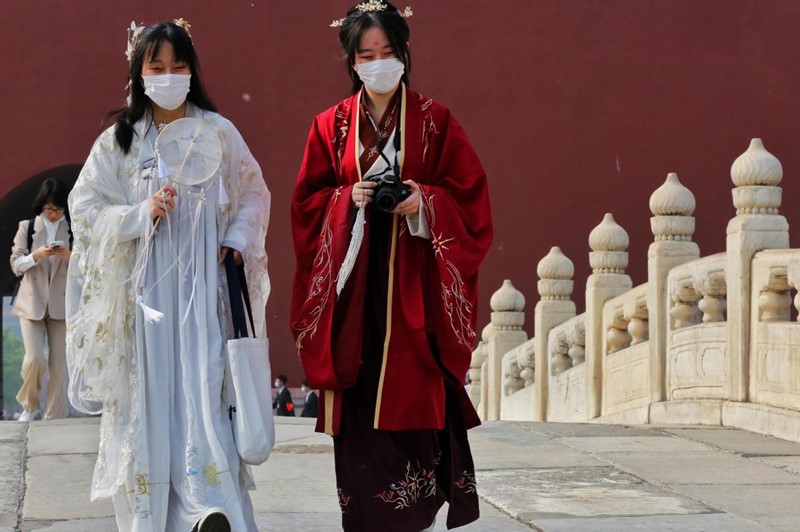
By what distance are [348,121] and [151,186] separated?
55 centimetres

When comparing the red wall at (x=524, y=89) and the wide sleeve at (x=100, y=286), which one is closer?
the wide sleeve at (x=100, y=286)

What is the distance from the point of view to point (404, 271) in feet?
13.1

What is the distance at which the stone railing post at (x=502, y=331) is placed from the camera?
11.4 metres

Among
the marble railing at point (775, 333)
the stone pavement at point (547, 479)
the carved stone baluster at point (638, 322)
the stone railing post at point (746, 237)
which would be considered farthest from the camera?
the carved stone baluster at point (638, 322)

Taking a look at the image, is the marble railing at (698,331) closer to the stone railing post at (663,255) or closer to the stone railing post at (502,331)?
the stone railing post at (663,255)

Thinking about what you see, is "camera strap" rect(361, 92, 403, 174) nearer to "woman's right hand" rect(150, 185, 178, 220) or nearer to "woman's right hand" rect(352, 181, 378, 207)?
"woman's right hand" rect(352, 181, 378, 207)

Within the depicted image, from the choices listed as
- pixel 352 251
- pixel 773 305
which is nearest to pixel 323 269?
pixel 352 251

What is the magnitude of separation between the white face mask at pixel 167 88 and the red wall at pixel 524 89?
816cm

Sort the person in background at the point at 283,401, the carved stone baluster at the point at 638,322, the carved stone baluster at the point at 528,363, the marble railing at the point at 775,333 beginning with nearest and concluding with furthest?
the marble railing at the point at 775,333
the carved stone baluster at the point at 638,322
the carved stone baluster at the point at 528,363
the person in background at the point at 283,401

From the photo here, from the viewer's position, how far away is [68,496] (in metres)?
5.08

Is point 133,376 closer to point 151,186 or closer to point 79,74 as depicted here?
point 151,186

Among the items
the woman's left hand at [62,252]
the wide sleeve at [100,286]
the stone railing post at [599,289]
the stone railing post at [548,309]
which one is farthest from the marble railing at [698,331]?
the wide sleeve at [100,286]

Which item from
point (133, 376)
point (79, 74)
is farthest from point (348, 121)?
point (79, 74)

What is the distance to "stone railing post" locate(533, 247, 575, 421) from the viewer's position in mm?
10336
